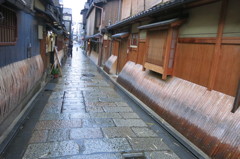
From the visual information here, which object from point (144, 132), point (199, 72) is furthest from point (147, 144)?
point (199, 72)

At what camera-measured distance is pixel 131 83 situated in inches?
431

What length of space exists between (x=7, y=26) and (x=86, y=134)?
4109 millimetres

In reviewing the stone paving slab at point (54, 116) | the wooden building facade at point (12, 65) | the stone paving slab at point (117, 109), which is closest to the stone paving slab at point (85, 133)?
the stone paving slab at point (54, 116)

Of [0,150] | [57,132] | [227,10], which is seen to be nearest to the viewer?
[0,150]

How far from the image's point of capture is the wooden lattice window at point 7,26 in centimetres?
532

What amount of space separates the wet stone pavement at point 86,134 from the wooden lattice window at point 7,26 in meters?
2.70

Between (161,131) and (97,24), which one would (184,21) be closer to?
(161,131)

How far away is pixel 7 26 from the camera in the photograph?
5.82 metres

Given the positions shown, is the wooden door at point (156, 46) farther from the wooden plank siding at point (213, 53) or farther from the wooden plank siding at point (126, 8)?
the wooden plank siding at point (126, 8)

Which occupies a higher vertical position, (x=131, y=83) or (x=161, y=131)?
(x=131, y=83)

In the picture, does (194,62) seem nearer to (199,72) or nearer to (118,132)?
(199,72)

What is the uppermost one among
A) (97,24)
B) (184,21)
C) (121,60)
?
(97,24)

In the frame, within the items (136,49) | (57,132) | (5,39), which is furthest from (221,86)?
(136,49)

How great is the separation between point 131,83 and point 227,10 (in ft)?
22.1
